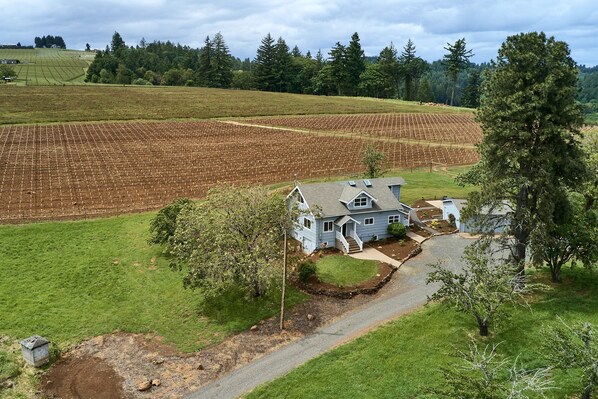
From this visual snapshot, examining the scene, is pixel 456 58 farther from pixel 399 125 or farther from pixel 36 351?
pixel 36 351

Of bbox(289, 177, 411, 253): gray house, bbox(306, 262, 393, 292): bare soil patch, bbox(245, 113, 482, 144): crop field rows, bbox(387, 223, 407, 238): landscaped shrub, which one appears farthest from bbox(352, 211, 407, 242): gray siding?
bbox(245, 113, 482, 144): crop field rows

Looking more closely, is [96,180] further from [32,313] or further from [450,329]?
[450,329]

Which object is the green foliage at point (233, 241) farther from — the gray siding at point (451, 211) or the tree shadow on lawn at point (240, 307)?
the gray siding at point (451, 211)

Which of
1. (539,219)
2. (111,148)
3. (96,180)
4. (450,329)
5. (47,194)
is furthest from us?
(111,148)

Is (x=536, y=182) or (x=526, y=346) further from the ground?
(x=536, y=182)

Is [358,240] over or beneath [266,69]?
beneath

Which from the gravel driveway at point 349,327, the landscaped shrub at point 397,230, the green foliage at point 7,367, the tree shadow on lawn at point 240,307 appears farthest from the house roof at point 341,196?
the green foliage at point 7,367

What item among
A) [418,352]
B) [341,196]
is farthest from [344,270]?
[418,352]

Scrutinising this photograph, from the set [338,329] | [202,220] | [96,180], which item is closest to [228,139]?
[96,180]
